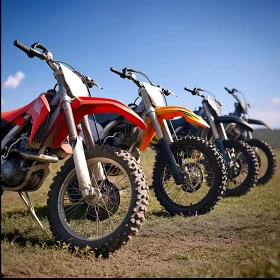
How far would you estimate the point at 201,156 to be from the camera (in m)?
4.80

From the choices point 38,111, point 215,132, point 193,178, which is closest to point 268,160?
point 215,132

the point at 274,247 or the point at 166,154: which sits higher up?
the point at 166,154

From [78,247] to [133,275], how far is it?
691mm

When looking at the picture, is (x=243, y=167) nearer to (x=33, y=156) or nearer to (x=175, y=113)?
(x=175, y=113)

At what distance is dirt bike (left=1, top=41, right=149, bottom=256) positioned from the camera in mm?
2904

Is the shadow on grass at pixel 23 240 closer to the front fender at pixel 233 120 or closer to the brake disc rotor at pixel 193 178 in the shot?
the brake disc rotor at pixel 193 178

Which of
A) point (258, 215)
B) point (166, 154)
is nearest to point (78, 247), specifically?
point (166, 154)

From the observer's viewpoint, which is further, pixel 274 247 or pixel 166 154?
pixel 166 154

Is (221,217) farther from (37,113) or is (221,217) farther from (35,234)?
(37,113)

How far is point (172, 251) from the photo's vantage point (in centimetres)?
302

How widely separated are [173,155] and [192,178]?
1.30 ft

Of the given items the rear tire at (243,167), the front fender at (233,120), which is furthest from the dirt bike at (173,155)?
the front fender at (233,120)

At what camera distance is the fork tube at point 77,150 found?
2.91 m

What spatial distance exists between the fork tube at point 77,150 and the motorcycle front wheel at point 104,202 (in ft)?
0.46
